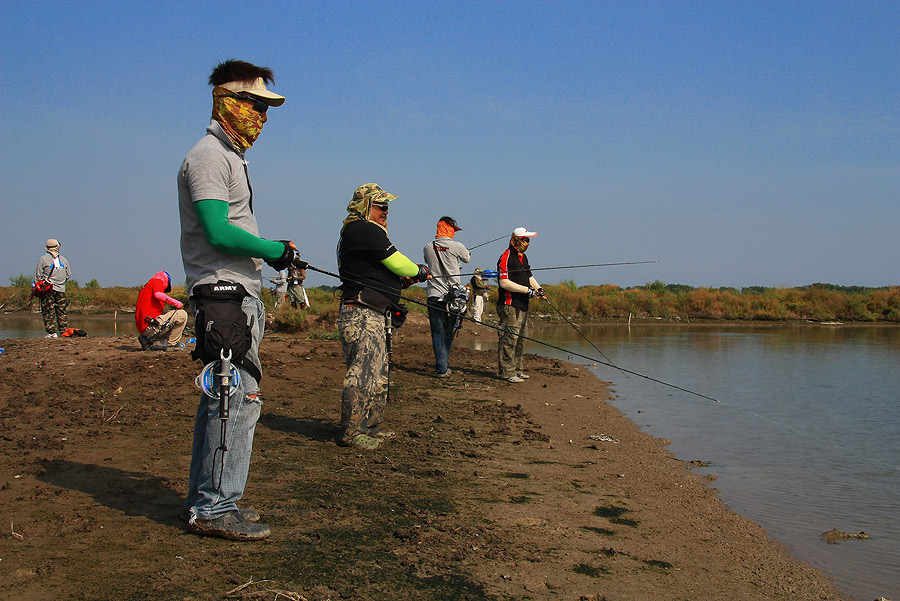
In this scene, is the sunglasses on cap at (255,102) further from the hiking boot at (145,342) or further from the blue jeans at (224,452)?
the hiking boot at (145,342)

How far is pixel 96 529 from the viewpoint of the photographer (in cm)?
354

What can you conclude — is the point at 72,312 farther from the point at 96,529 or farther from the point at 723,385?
the point at 96,529

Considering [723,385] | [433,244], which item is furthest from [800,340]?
[433,244]

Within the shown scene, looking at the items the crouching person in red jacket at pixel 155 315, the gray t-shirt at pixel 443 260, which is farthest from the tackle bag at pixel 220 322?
the crouching person in red jacket at pixel 155 315

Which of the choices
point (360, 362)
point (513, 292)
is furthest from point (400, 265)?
point (513, 292)

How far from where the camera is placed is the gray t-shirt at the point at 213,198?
11.4 ft

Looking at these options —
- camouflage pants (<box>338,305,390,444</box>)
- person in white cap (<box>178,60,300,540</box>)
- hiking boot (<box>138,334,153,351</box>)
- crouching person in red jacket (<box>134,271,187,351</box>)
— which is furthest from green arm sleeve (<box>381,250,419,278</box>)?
hiking boot (<box>138,334,153,351</box>)

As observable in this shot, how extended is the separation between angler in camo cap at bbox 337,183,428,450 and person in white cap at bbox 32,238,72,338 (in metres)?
10.6

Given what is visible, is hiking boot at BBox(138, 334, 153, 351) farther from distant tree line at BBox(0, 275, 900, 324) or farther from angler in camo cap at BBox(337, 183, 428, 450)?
distant tree line at BBox(0, 275, 900, 324)

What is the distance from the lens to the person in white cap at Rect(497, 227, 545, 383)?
10.4m

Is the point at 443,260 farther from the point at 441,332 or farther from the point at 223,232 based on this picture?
the point at 223,232

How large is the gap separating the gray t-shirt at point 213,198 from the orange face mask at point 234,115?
0.13 feet

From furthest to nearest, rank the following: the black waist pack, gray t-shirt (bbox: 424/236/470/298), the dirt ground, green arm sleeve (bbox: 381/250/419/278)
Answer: gray t-shirt (bbox: 424/236/470/298) < green arm sleeve (bbox: 381/250/419/278) < the black waist pack < the dirt ground

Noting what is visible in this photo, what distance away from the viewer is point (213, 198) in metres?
3.45
